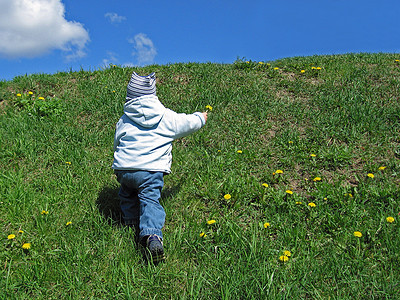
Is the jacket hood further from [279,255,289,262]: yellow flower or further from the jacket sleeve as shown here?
[279,255,289,262]: yellow flower

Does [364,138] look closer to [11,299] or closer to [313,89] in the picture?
[313,89]

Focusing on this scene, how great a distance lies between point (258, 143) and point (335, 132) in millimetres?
1097

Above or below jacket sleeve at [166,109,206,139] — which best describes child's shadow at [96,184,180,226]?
below

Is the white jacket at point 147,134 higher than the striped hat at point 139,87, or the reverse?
the striped hat at point 139,87

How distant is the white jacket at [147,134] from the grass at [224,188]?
62 centimetres

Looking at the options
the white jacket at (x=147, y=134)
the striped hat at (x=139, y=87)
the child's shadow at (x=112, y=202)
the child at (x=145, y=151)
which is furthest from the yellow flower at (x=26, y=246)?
the striped hat at (x=139, y=87)

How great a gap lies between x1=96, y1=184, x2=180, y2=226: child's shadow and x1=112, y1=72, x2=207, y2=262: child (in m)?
0.21

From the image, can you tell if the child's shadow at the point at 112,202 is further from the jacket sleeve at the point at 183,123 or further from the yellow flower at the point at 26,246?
the jacket sleeve at the point at 183,123

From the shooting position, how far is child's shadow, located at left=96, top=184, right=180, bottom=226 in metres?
3.21

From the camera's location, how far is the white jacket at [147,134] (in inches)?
111

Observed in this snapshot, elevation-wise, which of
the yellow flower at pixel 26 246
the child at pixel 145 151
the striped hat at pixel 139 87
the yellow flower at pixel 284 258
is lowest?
the yellow flower at pixel 26 246

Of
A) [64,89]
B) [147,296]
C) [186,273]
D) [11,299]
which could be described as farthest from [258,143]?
[64,89]

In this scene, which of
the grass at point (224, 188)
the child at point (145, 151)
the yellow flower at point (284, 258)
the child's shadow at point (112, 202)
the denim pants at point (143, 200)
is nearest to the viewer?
the grass at point (224, 188)

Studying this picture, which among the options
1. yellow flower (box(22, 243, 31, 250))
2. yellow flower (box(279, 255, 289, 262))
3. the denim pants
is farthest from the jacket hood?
yellow flower (box(279, 255, 289, 262))
